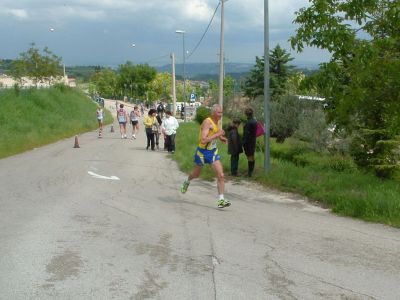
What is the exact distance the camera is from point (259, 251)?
258 inches

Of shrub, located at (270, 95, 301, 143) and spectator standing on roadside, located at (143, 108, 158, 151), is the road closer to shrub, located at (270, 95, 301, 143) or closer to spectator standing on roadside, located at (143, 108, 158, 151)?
spectator standing on roadside, located at (143, 108, 158, 151)

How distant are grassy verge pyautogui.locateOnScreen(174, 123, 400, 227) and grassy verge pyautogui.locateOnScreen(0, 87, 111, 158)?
10.4 meters

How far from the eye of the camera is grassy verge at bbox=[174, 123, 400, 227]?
873 cm

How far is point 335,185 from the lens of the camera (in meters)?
10.8

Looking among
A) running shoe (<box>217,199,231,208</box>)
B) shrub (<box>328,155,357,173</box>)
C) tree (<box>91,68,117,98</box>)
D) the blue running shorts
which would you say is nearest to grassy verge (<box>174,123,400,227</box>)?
shrub (<box>328,155,357,173</box>)

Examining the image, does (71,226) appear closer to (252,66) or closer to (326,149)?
(326,149)

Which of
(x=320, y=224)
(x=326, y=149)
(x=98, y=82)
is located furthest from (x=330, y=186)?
(x=98, y=82)

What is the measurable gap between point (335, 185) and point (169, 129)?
9.63 m

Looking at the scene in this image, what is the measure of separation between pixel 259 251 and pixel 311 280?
116cm

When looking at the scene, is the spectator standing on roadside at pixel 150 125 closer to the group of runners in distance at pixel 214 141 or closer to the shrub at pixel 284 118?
the group of runners in distance at pixel 214 141

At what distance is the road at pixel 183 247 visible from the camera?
5.20 metres

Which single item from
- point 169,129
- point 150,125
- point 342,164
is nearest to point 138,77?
point 150,125

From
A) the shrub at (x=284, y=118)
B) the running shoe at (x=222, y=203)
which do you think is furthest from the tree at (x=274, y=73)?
the running shoe at (x=222, y=203)

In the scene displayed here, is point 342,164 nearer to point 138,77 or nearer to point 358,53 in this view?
point 358,53
